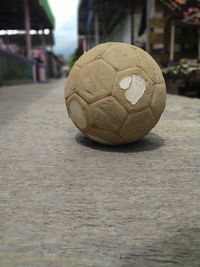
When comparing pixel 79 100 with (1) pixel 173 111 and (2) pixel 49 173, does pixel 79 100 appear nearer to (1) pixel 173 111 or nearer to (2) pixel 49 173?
(2) pixel 49 173

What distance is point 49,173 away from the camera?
268cm

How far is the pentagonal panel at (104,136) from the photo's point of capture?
322 cm

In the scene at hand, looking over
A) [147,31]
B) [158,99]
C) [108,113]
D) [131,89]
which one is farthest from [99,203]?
[147,31]

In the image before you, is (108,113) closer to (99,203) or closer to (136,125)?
(136,125)

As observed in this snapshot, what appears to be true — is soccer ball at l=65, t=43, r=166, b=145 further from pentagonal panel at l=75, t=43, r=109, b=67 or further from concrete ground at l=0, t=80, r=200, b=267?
concrete ground at l=0, t=80, r=200, b=267

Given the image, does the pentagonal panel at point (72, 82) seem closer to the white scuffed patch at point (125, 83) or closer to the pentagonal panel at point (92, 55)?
the pentagonal panel at point (92, 55)

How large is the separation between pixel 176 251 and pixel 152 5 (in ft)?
39.6

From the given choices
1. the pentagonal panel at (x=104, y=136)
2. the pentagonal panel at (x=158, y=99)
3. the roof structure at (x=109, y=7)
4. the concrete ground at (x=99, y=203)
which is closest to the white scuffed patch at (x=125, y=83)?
the pentagonal panel at (x=158, y=99)

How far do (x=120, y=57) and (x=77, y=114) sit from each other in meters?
0.58

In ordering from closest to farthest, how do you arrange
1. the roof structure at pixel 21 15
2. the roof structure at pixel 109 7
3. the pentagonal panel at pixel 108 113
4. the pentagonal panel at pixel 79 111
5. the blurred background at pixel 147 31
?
the pentagonal panel at pixel 108 113, the pentagonal panel at pixel 79 111, the blurred background at pixel 147 31, the roof structure at pixel 21 15, the roof structure at pixel 109 7

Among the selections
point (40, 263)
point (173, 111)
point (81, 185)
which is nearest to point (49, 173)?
point (81, 185)

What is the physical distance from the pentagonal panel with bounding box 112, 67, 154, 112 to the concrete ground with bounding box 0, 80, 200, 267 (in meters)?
0.38

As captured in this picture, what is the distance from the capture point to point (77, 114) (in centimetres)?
333

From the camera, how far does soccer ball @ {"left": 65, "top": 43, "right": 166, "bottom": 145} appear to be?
3.11 meters
